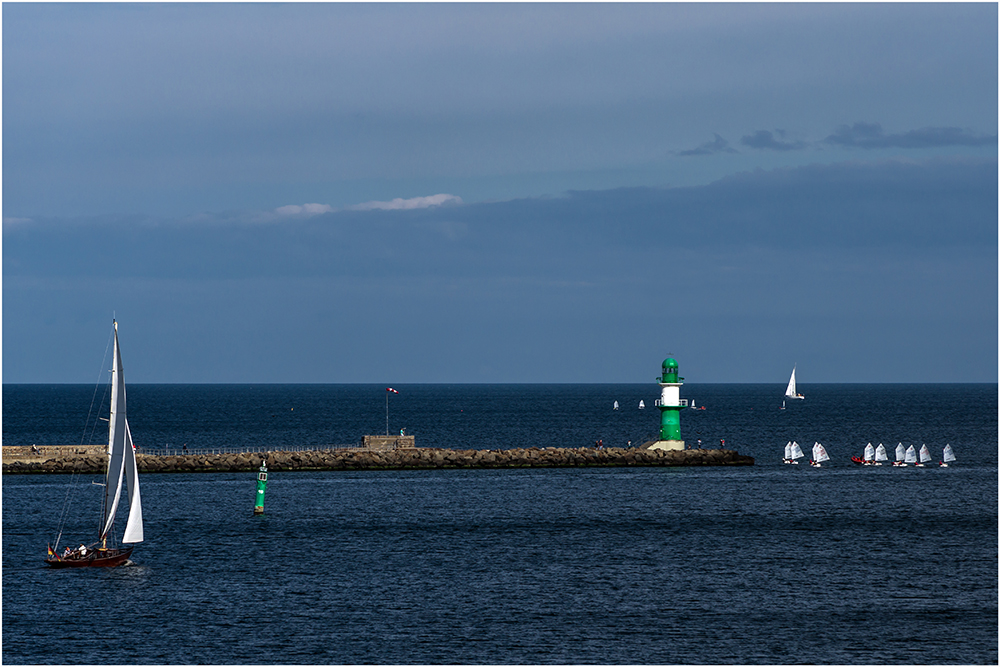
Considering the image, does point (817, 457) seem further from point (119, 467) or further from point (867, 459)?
point (119, 467)

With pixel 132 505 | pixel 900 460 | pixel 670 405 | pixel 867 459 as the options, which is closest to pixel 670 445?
pixel 670 405

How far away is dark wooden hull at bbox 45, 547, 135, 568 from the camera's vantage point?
2402 inches

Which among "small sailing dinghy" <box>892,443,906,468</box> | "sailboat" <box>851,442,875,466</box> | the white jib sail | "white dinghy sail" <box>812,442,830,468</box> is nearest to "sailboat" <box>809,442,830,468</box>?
"white dinghy sail" <box>812,442,830,468</box>

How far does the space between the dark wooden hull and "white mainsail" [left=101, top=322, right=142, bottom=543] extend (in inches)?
37.8

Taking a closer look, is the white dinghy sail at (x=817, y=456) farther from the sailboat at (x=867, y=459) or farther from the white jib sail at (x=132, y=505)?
the white jib sail at (x=132, y=505)

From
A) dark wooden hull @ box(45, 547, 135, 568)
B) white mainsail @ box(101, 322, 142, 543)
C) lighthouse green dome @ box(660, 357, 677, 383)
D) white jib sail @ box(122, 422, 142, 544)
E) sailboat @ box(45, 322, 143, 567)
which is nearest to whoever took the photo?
dark wooden hull @ box(45, 547, 135, 568)

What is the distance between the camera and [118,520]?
264 feet

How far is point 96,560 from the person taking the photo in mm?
61344

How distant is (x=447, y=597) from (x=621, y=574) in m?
9.95

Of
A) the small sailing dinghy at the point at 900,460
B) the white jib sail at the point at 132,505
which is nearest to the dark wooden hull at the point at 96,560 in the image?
the white jib sail at the point at 132,505

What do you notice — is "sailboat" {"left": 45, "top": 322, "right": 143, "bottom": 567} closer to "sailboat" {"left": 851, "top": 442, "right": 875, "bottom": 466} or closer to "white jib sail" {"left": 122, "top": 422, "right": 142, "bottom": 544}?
"white jib sail" {"left": 122, "top": 422, "right": 142, "bottom": 544}

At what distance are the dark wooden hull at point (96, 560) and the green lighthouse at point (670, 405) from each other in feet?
171

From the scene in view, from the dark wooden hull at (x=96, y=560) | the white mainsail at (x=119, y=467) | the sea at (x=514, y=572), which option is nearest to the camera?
the sea at (x=514, y=572)

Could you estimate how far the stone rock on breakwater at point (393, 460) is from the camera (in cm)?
10675
